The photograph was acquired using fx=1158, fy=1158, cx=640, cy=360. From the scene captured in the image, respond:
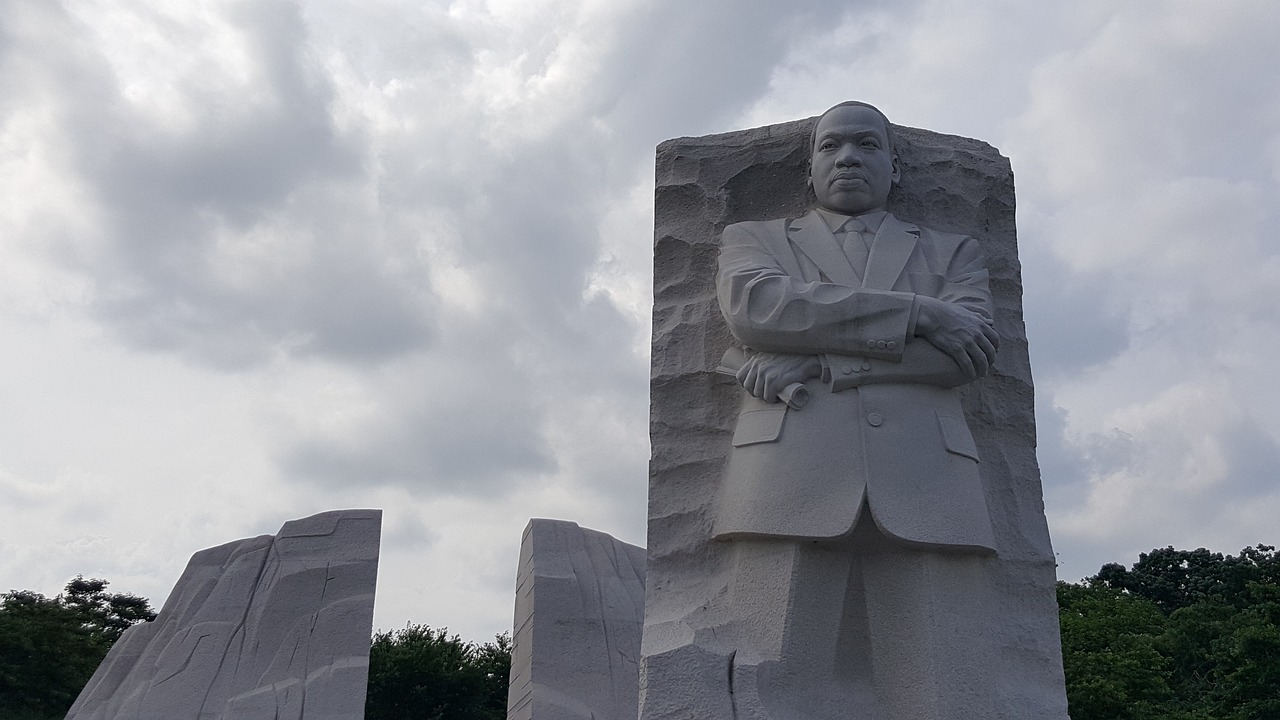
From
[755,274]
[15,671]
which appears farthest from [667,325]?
[15,671]

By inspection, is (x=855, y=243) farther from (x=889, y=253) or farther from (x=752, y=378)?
(x=752, y=378)

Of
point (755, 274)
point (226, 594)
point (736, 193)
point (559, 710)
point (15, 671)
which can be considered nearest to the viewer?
point (755, 274)

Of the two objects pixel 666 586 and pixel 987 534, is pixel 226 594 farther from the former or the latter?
pixel 987 534

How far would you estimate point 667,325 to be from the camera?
194 inches

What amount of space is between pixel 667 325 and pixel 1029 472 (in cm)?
161

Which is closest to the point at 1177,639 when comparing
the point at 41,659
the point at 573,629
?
the point at 573,629

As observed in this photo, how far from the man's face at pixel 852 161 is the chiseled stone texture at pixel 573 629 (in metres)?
6.06

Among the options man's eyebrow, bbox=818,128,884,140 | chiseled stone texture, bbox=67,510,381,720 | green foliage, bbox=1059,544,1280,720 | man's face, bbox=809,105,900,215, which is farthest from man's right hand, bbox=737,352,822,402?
green foliage, bbox=1059,544,1280,720

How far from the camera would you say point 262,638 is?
1054 cm

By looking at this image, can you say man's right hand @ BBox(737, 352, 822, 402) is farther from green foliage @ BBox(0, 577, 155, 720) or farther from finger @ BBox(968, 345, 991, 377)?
green foliage @ BBox(0, 577, 155, 720)

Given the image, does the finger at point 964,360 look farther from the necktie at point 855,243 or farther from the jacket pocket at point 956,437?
the necktie at point 855,243

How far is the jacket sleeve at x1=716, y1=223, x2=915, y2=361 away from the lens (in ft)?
13.7

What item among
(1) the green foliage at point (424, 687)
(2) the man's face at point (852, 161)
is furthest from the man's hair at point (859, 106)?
(1) the green foliage at point (424, 687)

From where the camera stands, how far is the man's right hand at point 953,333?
166 inches
